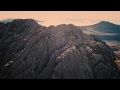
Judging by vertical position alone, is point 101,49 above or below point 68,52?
below

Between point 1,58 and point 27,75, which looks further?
point 1,58

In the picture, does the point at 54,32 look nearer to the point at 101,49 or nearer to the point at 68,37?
the point at 68,37
